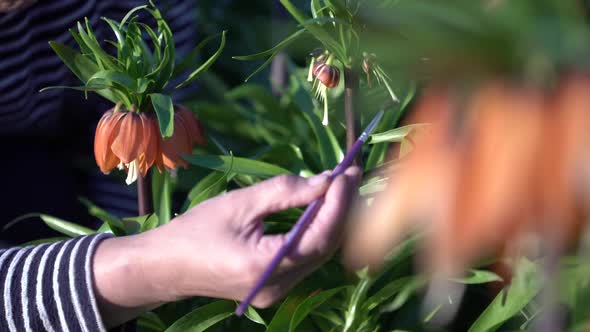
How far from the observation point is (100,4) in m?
1.09

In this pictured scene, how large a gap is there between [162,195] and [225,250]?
290 mm

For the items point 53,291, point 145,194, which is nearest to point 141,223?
point 145,194

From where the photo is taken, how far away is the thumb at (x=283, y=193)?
591mm

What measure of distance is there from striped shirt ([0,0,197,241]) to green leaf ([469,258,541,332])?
1.95 feet

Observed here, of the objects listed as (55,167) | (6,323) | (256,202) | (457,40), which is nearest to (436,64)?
(457,40)

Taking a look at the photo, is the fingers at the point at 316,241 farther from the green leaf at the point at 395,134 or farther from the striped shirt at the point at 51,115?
the striped shirt at the point at 51,115

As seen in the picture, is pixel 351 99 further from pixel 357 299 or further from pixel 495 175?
pixel 495 175

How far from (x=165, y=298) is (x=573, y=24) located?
0.45m

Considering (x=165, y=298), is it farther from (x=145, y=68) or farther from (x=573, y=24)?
(x=573, y=24)

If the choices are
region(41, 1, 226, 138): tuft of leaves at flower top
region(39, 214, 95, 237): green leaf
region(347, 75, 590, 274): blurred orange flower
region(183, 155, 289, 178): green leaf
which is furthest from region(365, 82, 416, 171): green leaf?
region(347, 75, 590, 274): blurred orange flower

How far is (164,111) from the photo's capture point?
29.9 inches

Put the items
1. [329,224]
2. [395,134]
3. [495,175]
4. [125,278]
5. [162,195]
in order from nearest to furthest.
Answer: [495,175]
[329,224]
[125,278]
[395,134]
[162,195]

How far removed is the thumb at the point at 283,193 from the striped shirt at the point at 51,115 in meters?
0.50

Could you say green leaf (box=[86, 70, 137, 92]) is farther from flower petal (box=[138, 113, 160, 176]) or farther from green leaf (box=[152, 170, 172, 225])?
green leaf (box=[152, 170, 172, 225])
